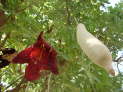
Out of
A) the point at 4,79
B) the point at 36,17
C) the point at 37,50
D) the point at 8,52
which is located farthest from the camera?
the point at 4,79

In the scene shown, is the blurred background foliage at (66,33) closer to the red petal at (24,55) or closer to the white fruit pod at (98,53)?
the red petal at (24,55)

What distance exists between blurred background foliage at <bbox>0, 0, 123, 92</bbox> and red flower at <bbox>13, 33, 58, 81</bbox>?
Result: 0.07 meters

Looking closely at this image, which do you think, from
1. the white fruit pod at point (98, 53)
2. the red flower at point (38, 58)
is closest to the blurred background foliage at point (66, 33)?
the red flower at point (38, 58)

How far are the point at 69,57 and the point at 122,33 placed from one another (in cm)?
36

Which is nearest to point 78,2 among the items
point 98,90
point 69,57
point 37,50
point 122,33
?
point 122,33

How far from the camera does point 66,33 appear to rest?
4.36ft

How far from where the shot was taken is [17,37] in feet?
5.00

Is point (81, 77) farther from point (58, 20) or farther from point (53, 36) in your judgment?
point (58, 20)

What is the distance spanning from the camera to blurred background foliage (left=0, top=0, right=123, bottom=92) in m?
1.26

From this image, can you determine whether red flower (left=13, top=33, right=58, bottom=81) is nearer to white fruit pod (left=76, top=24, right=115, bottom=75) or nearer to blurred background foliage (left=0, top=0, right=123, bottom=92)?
blurred background foliage (left=0, top=0, right=123, bottom=92)

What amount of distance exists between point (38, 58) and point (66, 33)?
318mm

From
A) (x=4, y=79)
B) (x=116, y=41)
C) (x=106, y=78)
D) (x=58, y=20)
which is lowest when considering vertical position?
(x=4, y=79)

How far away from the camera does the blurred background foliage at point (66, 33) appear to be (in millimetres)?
1259

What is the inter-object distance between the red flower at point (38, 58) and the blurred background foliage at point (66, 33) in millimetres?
70
